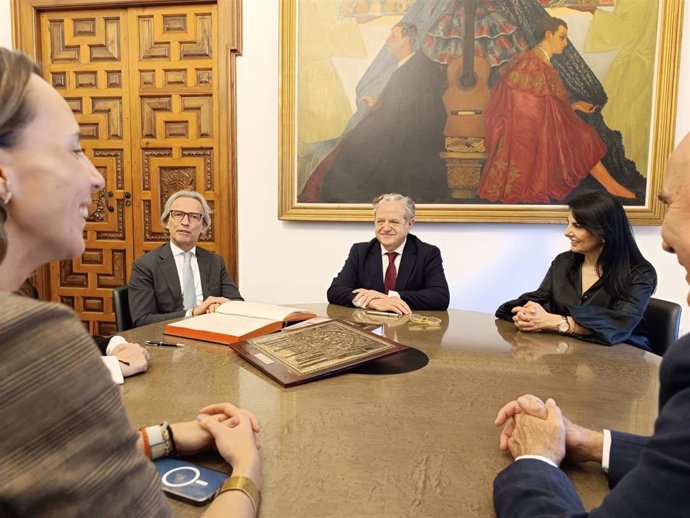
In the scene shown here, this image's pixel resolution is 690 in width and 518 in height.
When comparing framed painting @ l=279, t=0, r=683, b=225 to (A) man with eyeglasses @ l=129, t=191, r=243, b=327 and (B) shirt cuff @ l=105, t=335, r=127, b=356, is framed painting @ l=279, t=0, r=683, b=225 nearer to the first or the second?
(A) man with eyeglasses @ l=129, t=191, r=243, b=327

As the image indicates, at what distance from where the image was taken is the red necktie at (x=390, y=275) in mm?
3123

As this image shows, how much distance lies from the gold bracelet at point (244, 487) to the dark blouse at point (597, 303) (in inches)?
63.3

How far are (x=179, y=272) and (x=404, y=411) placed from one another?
2.09m

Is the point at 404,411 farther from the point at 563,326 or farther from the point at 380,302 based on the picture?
the point at 380,302

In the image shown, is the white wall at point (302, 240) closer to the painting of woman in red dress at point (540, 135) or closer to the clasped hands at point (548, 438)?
the painting of woman in red dress at point (540, 135)

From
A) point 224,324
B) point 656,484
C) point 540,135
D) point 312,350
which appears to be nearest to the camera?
point 656,484

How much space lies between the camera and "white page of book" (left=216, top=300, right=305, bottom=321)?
6.91ft

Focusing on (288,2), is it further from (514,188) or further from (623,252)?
(623,252)

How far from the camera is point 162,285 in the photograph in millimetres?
2820

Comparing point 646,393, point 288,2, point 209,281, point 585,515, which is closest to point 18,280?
point 585,515

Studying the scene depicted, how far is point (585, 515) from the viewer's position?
74cm

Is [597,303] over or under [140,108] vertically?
under

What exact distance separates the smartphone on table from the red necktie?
224cm

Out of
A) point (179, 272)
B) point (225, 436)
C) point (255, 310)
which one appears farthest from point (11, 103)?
point (179, 272)
